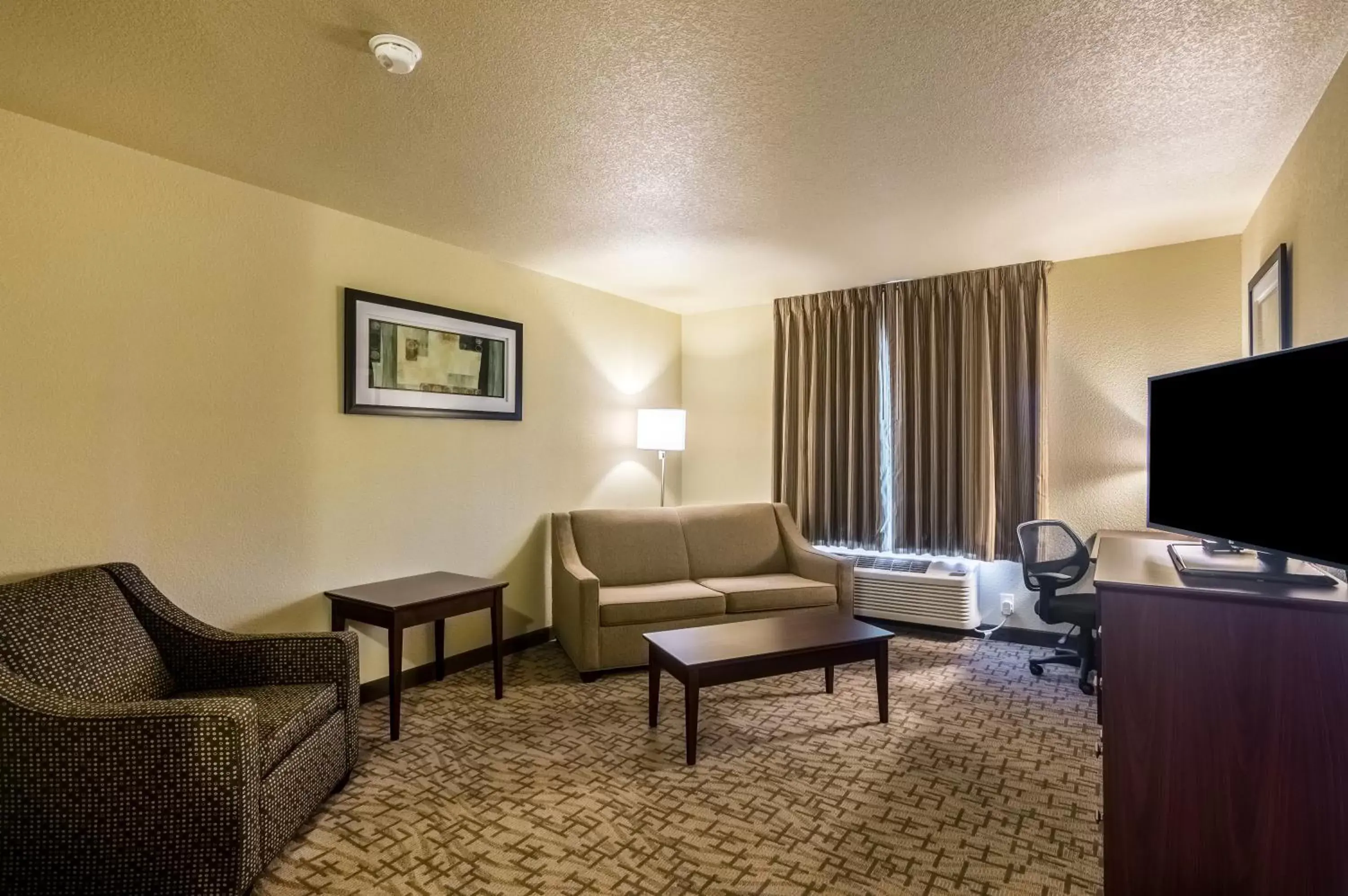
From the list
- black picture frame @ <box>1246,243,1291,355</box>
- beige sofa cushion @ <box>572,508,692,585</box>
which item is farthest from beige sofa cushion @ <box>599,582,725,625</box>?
black picture frame @ <box>1246,243,1291,355</box>

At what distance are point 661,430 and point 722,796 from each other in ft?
9.15

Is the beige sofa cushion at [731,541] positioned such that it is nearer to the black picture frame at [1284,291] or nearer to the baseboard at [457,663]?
the baseboard at [457,663]

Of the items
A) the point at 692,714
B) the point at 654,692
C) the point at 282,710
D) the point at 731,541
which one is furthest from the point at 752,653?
the point at 731,541

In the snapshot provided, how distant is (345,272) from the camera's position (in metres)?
3.35

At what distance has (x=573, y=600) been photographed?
382 cm

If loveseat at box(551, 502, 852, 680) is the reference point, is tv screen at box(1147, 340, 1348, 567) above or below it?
above

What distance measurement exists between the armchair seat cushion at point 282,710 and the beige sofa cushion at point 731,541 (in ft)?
8.32

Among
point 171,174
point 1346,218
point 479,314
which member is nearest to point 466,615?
point 479,314

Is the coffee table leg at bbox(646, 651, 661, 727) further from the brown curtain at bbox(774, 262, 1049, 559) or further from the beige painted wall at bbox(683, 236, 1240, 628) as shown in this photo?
the beige painted wall at bbox(683, 236, 1240, 628)

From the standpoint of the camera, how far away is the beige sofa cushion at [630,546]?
13.9 ft

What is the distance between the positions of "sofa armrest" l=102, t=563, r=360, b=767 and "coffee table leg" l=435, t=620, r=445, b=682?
3.92 ft

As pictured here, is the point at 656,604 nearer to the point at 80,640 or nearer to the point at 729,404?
the point at 729,404

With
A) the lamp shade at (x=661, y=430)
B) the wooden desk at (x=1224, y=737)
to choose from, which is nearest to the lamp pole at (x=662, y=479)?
the lamp shade at (x=661, y=430)

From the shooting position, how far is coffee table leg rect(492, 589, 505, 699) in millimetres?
3369
